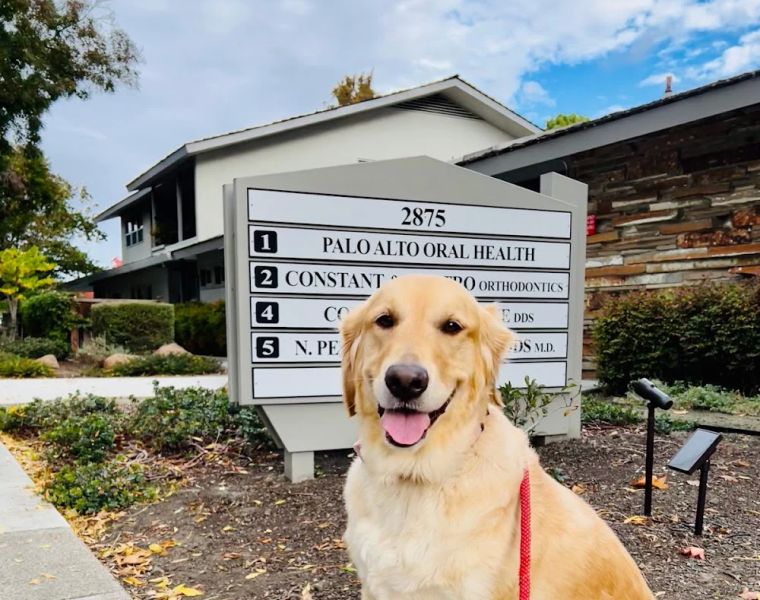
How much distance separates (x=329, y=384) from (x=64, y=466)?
7.58 ft

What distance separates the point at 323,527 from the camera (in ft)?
11.6

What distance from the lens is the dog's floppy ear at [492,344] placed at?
2.17m

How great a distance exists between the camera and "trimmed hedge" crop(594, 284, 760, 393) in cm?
671

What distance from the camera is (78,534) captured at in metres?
3.63

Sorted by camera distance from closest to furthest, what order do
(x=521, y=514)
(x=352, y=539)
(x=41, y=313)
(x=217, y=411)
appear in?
(x=521, y=514) < (x=352, y=539) < (x=217, y=411) < (x=41, y=313)

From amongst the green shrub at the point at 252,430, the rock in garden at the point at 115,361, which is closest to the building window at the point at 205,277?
the rock in garden at the point at 115,361

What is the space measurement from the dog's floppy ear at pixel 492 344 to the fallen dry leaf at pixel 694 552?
5.52 feet

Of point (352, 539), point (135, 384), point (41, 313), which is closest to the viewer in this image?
point (352, 539)

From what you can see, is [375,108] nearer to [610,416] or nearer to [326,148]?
[326,148]

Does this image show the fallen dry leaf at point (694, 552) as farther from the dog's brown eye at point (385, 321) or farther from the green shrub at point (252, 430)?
the green shrub at point (252, 430)

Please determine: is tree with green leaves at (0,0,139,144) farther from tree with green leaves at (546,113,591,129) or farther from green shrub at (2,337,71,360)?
tree with green leaves at (546,113,591,129)

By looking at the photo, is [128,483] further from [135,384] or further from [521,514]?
[135,384]

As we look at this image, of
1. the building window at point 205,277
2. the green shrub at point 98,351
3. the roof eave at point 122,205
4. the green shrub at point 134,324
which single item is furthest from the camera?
the roof eave at point 122,205

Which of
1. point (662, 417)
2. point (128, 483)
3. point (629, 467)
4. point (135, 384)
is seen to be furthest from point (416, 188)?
point (135, 384)
